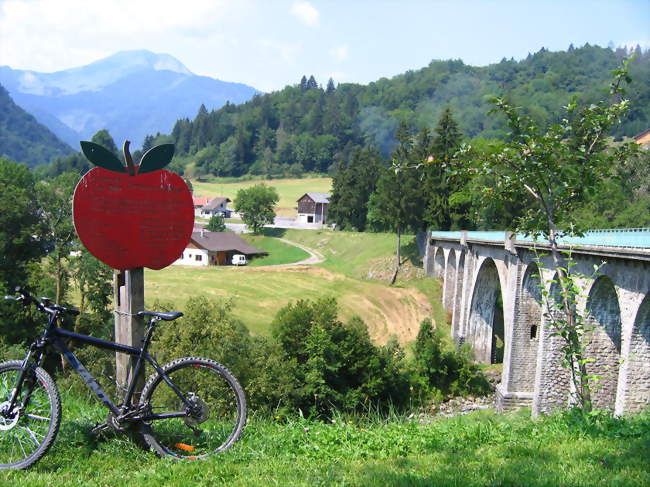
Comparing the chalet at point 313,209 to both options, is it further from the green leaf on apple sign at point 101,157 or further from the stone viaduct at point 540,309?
the green leaf on apple sign at point 101,157

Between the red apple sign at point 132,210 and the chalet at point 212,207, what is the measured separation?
325 feet

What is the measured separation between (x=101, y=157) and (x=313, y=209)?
90.7 meters

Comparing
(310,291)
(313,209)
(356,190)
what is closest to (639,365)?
(310,291)

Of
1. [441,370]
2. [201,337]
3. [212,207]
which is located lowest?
[441,370]

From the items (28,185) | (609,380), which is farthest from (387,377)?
(28,185)

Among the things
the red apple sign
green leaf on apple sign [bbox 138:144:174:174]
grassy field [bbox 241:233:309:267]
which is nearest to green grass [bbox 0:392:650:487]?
the red apple sign

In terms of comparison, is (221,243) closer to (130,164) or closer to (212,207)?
(212,207)

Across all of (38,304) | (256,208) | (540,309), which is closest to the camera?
(38,304)

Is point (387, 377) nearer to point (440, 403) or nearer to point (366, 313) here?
point (440, 403)

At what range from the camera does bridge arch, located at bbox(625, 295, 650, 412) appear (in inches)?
617

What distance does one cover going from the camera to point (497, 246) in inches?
1231

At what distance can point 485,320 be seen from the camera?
3922 centimetres

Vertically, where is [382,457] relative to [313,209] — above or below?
above

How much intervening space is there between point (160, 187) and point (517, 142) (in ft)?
18.9
